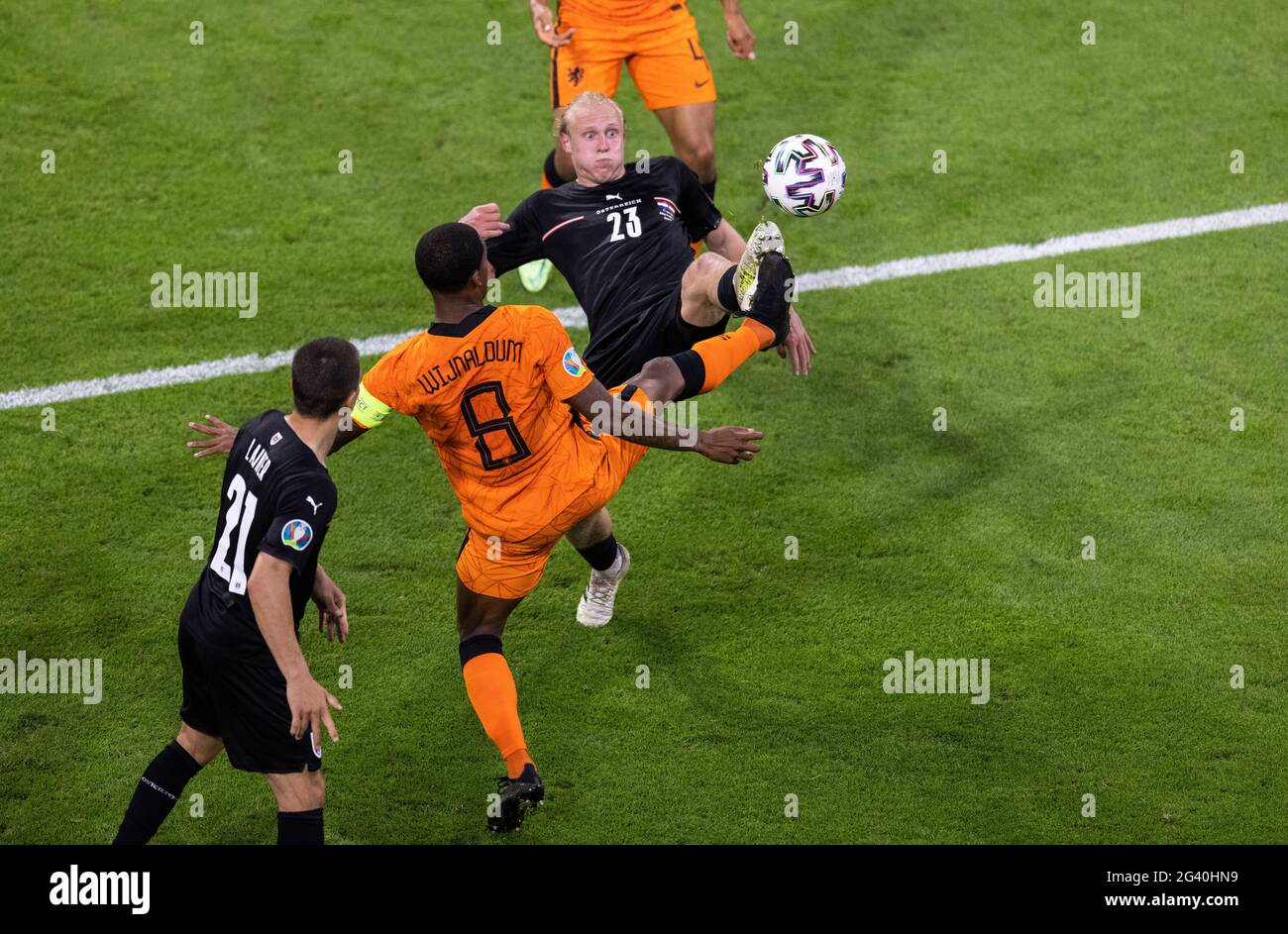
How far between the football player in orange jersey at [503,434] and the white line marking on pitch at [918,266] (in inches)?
107

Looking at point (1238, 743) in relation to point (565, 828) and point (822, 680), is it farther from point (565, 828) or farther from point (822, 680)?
point (565, 828)

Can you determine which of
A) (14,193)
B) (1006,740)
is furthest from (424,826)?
(14,193)

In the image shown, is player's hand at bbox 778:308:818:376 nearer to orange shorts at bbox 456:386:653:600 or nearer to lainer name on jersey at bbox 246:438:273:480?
orange shorts at bbox 456:386:653:600

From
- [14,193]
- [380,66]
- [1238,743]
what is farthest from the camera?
[380,66]

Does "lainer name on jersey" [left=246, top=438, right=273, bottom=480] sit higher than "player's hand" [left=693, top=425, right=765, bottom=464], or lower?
lower

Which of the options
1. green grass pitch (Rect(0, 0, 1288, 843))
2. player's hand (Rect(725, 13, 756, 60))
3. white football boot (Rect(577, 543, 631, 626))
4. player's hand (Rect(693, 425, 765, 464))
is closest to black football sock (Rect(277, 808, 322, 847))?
green grass pitch (Rect(0, 0, 1288, 843))

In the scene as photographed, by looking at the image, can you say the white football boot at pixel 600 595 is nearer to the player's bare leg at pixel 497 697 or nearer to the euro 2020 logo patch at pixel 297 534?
the player's bare leg at pixel 497 697

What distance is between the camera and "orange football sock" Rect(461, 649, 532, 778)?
5973 millimetres

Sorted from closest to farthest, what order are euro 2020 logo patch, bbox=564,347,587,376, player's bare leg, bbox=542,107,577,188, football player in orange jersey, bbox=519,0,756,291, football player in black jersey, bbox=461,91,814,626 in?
1. euro 2020 logo patch, bbox=564,347,587,376
2. football player in black jersey, bbox=461,91,814,626
3. player's bare leg, bbox=542,107,577,188
4. football player in orange jersey, bbox=519,0,756,291

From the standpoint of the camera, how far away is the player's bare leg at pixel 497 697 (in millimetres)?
5906

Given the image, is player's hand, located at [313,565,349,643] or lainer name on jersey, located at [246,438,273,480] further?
player's hand, located at [313,565,349,643]

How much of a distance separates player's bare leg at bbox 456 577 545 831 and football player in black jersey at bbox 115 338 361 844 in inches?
31.2
